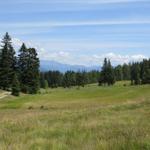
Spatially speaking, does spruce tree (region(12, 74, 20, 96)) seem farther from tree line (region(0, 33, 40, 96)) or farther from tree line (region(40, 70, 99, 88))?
tree line (region(40, 70, 99, 88))

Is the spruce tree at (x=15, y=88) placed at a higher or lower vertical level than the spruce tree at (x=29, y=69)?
lower

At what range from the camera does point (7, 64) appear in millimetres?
93750

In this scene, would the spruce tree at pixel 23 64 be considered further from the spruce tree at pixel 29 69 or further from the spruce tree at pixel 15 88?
the spruce tree at pixel 15 88

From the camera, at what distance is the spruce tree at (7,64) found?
92.1 meters

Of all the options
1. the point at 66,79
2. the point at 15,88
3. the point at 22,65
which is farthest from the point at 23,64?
the point at 66,79

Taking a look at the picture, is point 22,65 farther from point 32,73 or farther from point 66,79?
point 66,79

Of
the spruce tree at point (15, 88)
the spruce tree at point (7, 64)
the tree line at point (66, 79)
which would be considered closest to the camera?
the spruce tree at point (15, 88)

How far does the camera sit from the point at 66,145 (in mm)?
10938

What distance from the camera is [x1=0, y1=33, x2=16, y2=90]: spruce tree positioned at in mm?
92081

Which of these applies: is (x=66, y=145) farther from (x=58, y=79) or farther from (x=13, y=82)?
(x=58, y=79)

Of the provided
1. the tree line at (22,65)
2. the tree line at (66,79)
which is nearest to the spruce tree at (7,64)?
the tree line at (22,65)

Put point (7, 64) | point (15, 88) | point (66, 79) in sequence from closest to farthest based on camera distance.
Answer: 1. point (15, 88)
2. point (7, 64)
3. point (66, 79)

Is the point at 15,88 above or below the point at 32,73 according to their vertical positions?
below

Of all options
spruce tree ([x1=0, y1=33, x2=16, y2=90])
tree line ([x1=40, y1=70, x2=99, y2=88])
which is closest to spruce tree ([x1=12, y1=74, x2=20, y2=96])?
spruce tree ([x1=0, y1=33, x2=16, y2=90])
